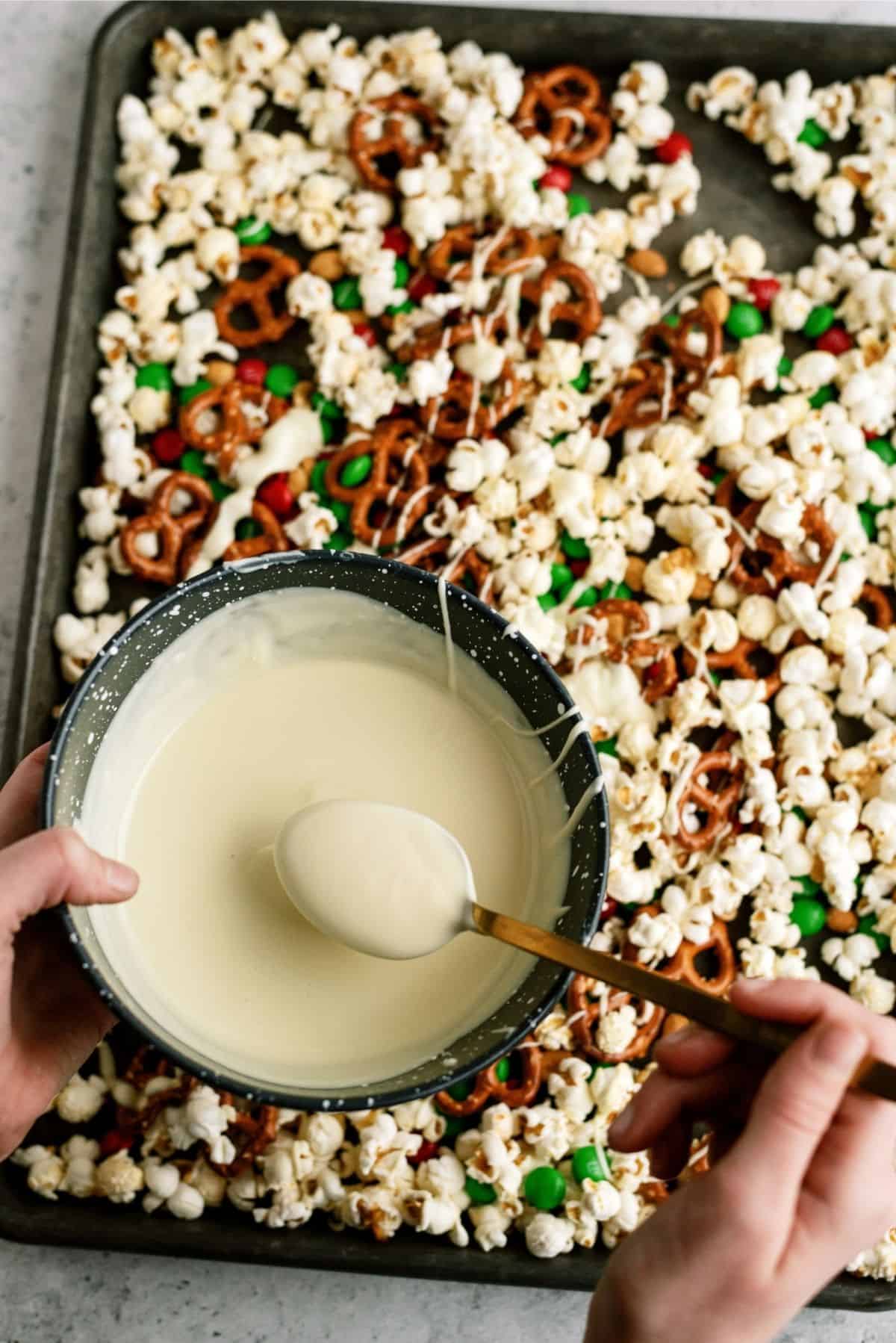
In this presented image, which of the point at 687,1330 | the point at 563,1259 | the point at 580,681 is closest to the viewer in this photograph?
the point at 687,1330

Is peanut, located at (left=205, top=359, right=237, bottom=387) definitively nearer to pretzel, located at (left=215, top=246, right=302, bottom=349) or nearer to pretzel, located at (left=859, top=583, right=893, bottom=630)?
pretzel, located at (left=215, top=246, right=302, bottom=349)

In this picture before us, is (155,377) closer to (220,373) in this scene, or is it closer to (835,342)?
(220,373)

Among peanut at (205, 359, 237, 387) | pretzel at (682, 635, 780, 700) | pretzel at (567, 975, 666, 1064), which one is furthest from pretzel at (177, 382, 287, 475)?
pretzel at (567, 975, 666, 1064)

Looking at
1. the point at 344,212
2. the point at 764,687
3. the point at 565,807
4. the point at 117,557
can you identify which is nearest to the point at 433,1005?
the point at 565,807

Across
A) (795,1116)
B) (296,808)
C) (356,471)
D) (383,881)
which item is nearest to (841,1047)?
(795,1116)

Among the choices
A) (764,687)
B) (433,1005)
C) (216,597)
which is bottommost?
(433,1005)

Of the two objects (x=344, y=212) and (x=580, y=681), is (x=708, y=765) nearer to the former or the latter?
(x=580, y=681)
